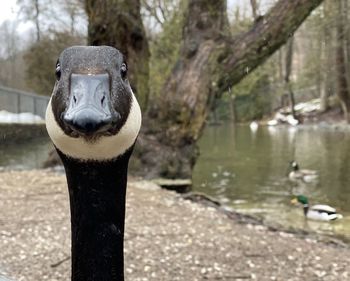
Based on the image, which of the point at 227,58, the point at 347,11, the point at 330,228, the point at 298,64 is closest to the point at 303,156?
the point at 347,11

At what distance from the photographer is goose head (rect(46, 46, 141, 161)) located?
1369mm

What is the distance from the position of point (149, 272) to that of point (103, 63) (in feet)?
7.67

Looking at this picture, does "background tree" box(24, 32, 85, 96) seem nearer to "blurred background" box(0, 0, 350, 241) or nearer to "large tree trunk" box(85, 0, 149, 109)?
"blurred background" box(0, 0, 350, 241)

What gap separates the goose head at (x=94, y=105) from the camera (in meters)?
1.37

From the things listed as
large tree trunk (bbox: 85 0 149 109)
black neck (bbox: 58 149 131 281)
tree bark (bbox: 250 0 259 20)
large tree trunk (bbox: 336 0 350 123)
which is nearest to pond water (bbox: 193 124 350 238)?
large tree trunk (bbox: 85 0 149 109)

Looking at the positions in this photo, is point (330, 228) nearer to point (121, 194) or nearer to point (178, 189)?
point (178, 189)

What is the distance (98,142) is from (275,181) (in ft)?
26.8

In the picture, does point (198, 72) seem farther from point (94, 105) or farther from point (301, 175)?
point (94, 105)

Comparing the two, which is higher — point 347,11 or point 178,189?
point 347,11

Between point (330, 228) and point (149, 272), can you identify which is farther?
point (330, 228)

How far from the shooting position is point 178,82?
24.1 feet

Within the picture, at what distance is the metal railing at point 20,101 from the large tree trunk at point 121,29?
348 cm

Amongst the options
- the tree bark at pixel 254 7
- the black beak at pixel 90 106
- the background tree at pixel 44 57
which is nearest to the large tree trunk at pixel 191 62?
the tree bark at pixel 254 7

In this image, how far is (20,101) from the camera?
11680 mm
